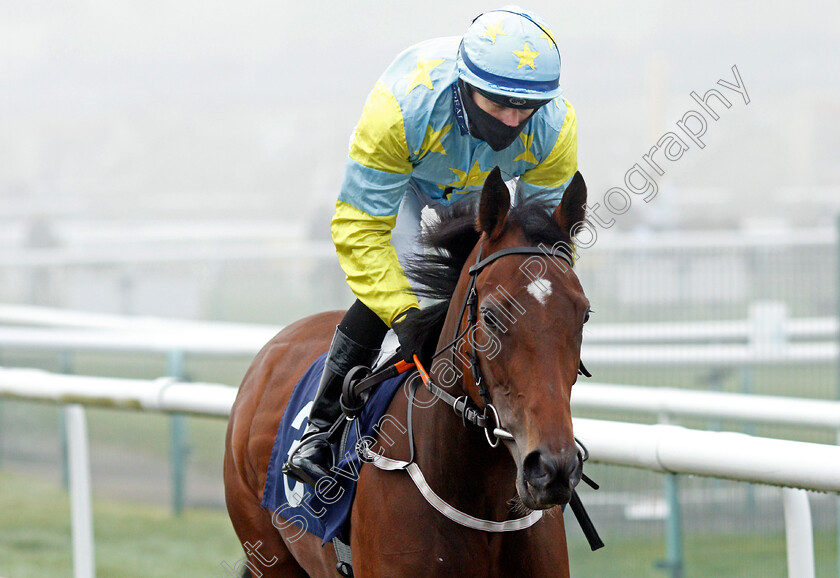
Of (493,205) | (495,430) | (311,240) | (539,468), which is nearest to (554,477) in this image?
(539,468)

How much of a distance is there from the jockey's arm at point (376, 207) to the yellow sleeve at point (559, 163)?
36 centimetres

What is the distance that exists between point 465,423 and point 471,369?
A: 0.48 feet

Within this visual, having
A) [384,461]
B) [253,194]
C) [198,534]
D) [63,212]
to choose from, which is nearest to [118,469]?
[198,534]

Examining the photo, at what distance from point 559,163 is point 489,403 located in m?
0.84

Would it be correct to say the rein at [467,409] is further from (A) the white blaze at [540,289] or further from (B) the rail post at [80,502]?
(B) the rail post at [80,502]

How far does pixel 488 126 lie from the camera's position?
2.37m

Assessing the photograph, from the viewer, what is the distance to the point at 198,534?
18.5ft

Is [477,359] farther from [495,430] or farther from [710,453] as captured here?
[710,453]

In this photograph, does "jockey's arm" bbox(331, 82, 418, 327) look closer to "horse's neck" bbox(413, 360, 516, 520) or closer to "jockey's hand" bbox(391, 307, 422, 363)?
"jockey's hand" bbox(391, 307, 422, 363)

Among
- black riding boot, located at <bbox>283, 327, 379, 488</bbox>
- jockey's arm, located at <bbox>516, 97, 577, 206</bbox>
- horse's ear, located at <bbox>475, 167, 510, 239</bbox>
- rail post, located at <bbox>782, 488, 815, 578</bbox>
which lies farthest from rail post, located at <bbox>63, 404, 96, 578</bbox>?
rail post, located at <bbox>782, 488, 815, 578</bbox>

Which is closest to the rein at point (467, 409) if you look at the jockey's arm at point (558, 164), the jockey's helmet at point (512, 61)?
the jockey's helmet at point (512, 61)

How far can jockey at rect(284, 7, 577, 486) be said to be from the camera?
7.53 feet

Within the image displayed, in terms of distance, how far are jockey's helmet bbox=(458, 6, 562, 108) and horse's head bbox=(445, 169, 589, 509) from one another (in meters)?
0.25

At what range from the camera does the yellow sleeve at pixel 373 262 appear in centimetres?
240
